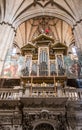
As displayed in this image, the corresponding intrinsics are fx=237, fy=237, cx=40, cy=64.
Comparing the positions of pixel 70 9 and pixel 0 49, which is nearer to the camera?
pixel 0 49

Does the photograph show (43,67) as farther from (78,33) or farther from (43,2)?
(43,2)

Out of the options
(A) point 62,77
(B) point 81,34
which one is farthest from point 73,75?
(B) point 81,34

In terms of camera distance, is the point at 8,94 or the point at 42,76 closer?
the point at 8,94

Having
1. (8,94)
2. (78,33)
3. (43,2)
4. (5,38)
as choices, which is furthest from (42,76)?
(43,2)

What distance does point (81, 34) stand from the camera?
17.9 metres

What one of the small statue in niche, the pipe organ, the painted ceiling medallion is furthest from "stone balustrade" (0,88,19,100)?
the painted ceiling medallion

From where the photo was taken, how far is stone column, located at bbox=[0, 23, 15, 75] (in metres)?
16.0

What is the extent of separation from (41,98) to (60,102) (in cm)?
84

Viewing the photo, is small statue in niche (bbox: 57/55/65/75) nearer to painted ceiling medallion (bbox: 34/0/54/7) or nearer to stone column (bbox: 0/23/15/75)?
stone column (bbox: 0/23/15/75)

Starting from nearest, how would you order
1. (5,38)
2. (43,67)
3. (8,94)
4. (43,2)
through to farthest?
(8,94) < (43,67) < (5,38) < (43,2)

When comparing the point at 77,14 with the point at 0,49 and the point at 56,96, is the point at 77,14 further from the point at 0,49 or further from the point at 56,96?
the point at 56,96

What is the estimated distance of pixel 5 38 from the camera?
17.3 metres

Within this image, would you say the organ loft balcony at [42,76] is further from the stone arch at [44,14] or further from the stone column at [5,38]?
the stone arch at [44,14]

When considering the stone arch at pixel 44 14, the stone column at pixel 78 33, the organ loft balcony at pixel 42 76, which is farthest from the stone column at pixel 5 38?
the stone column at pixel 78 33
